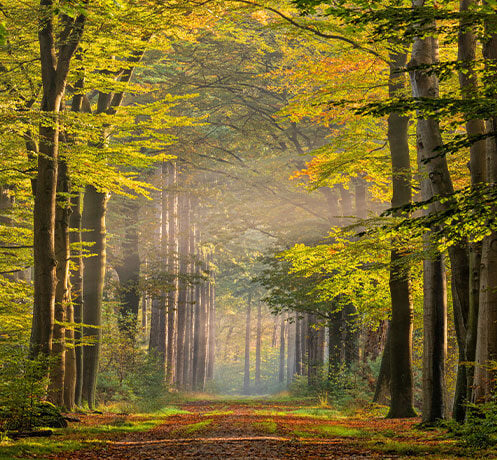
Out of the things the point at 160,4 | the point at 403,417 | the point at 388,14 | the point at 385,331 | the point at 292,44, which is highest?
the point at 292,44

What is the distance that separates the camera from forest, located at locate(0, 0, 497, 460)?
7854 mm

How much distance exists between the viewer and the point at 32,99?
14.3 metres

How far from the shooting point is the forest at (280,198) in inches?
309

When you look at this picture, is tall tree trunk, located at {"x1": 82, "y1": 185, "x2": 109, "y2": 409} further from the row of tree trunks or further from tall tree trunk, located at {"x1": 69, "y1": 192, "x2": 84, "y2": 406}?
the row of tree trunks

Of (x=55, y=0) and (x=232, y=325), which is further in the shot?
(x=232, y=325)

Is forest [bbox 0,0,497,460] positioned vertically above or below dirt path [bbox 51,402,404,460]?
above

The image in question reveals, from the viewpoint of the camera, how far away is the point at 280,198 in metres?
29.5

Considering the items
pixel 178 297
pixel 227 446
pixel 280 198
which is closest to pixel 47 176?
pixel 227 446

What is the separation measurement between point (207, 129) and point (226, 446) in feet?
74.0

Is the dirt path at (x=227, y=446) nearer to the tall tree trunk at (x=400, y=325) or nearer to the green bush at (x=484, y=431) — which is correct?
the green bush at (x=484, y=431)

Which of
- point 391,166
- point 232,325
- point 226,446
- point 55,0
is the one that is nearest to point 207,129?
point 391,166

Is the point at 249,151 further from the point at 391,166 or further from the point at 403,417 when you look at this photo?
the point at 403,417

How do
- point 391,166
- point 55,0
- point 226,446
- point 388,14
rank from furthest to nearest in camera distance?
point 391,166 < point 55,0 < point 226,446 < point 388,14

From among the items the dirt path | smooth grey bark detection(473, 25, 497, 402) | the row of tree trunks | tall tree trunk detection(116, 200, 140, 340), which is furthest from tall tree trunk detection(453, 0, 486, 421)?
tall tree trunk detection(116, 200, 140, 340)
